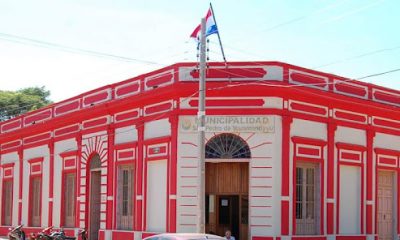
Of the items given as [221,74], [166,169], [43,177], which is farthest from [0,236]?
[221,74]

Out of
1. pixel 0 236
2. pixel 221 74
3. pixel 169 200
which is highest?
pixel 221 74

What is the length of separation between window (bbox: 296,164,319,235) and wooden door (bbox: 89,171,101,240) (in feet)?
28.8

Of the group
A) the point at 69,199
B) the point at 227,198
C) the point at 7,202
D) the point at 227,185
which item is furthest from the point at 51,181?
the point at 227,185

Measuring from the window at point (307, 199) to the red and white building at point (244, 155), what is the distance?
3 cm

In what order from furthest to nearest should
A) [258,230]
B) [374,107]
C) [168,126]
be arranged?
[374,107] → [168,126] → [258,230]

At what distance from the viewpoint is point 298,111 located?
22609mm

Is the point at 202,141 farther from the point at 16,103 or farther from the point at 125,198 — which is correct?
the point at 16,103

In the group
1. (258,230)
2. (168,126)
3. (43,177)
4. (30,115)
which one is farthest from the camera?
(30,115)

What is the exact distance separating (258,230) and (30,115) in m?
16.8

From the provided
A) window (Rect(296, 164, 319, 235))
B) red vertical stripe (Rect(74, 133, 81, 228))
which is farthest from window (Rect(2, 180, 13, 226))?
window (Rect(296, 164, 319, 235))

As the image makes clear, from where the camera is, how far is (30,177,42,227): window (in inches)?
1266

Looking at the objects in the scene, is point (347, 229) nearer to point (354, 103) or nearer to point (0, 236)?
point (354, 103)

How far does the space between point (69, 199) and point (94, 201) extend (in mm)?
2233

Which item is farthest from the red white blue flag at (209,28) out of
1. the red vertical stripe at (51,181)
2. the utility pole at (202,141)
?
the red vertical stripe at (51,181)
